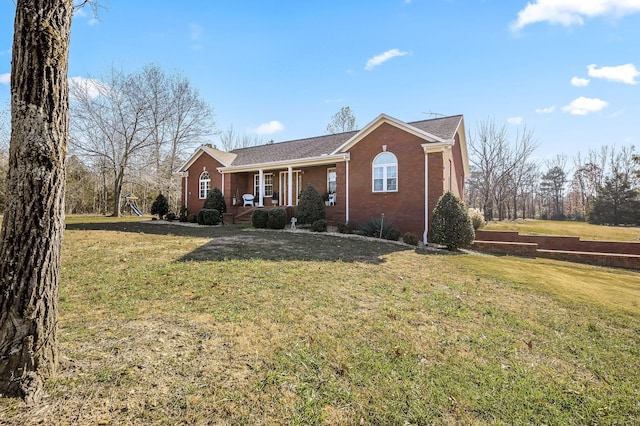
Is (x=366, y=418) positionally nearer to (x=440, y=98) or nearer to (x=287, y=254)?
(x=287, y=254)

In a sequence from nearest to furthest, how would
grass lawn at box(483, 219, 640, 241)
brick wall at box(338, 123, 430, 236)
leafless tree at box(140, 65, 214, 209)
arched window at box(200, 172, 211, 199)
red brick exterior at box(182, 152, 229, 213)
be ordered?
brick wall at box(338, 123, 430, 236) → grass lawn at box(483, 219, 640, 241) → red brick exterior at box(182, 152, 229, 213) → arched window at box(200, 172, 211, 199) → leafless tree at box(140, 65, 214, 209)

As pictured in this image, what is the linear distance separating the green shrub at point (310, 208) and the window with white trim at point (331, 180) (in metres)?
A: 2.19

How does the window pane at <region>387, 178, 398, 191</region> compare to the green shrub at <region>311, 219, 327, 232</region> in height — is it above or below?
above

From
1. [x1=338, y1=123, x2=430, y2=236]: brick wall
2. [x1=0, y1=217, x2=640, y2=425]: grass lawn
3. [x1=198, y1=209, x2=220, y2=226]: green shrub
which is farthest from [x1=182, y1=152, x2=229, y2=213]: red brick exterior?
[x1=0, y1=217, x2=640, y2=425]: grass lawn

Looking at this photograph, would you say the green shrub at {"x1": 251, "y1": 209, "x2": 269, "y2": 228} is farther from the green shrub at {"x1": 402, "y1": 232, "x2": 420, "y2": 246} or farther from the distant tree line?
the distant tree line

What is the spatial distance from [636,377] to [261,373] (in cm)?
433

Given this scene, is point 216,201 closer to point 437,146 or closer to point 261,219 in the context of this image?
point 261,219

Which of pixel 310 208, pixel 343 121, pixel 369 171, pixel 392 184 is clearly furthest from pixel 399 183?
pixel 343 121

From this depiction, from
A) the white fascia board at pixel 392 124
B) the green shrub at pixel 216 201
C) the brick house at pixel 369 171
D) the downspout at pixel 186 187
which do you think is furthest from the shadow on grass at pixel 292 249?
the downspout at pixel 186 187

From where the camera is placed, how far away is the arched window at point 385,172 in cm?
1485

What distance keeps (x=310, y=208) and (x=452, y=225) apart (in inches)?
281

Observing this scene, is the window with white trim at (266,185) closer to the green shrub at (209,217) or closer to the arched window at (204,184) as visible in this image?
the arched window at (204,184)

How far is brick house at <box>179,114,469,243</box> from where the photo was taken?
14.0m

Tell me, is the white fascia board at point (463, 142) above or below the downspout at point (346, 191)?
above
